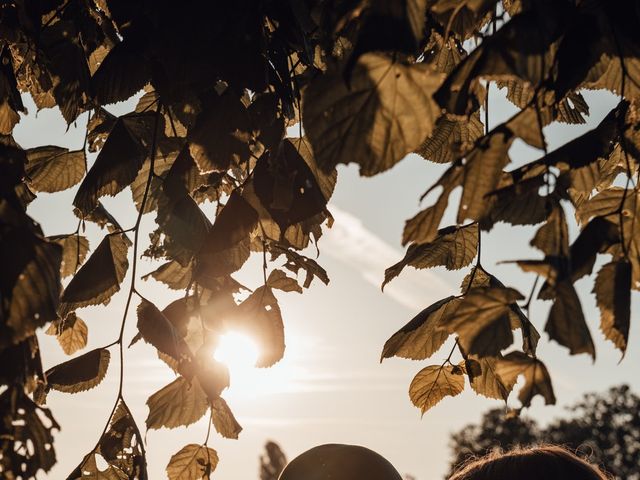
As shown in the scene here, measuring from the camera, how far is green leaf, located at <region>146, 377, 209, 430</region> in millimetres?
1889

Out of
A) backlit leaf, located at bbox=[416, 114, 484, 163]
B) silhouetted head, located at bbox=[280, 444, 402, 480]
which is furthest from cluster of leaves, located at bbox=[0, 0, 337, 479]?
backlit leaf, located at bbox=[416, 114, 484, 163]

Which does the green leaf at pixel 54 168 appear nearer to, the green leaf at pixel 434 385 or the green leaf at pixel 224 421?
the green leaf at pixel 224 421

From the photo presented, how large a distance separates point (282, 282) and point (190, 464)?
2.07 ft

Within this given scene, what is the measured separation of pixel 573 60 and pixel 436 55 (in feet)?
3.80

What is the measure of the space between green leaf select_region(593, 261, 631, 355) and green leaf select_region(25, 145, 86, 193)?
1.62 meters

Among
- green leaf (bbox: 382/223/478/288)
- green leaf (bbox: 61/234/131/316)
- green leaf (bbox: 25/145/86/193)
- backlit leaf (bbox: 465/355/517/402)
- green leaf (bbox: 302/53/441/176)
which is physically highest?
green leaf (bbox: 25/145/86/193)

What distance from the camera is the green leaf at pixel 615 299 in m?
1.11

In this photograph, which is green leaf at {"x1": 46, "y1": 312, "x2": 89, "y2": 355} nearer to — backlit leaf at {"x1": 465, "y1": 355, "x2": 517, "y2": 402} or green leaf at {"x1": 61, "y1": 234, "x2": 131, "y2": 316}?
green leaf at {"x1": 61, "y1": 234, "x2": 131, "y2": 316}

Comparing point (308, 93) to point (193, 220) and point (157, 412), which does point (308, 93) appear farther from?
point (157, 412)

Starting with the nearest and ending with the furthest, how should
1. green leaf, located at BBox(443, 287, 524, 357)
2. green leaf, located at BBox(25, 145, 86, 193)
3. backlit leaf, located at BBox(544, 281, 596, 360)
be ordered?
backlit leaf, located at BBox(544, 281, 596, 360) < green leaf, located at BBox(443, 287, 524, 357) < green leaf, located at BBox(25, 145, 86, 193)

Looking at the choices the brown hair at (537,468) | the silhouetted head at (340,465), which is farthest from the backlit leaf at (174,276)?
the brown hair at (537,468)

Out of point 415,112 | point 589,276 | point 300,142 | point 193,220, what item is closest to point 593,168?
point 589,276

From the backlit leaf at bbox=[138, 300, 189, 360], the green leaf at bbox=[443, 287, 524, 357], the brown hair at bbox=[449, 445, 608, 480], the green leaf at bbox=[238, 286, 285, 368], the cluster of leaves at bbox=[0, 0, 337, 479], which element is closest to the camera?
the green leaf at bbox=[443, 287, 524, 357]

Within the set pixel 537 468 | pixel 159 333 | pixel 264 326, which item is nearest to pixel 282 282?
pixel 264 326
